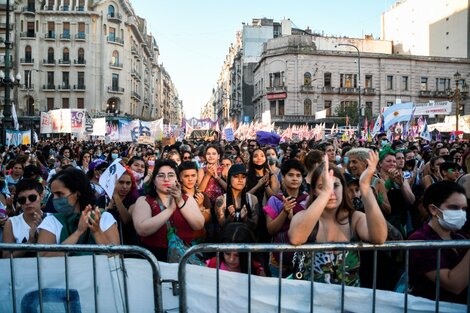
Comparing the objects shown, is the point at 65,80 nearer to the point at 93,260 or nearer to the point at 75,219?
the point at 75,219

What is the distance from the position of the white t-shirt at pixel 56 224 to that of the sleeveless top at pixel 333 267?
62.2 inches

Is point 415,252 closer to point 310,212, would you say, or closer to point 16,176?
point 310,212

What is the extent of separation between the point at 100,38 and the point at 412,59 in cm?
3999

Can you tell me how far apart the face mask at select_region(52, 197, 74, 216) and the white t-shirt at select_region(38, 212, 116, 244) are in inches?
4.6

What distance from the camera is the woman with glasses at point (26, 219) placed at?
3.88 m

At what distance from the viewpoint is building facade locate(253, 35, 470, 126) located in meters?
53.7

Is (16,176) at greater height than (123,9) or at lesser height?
lesser

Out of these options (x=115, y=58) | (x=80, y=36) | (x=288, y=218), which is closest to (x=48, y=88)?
(x=80, y=36)

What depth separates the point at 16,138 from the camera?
16734 millimetres

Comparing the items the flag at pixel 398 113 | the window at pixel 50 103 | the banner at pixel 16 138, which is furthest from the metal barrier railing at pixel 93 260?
the window at pixel 50 103

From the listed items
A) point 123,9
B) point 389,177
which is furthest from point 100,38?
point 389,177

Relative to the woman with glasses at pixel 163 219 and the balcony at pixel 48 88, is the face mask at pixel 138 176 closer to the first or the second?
the woman with glasses at pixel 163 219

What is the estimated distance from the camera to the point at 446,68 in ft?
186

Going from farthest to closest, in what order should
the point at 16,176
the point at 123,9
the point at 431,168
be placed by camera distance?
the point at 123,9, the point at 16,176, the point at 431,168
